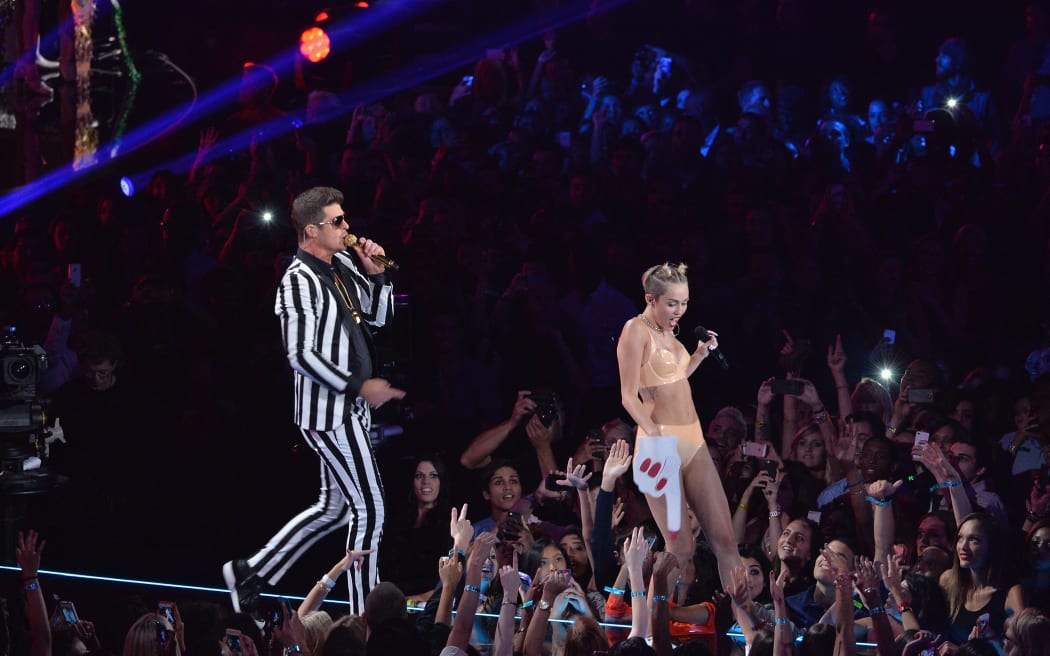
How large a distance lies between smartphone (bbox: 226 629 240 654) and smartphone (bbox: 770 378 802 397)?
121 inches

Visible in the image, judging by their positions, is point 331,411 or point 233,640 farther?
point 331,411

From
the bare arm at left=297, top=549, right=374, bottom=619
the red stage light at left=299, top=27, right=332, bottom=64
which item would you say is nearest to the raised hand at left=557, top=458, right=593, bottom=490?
the bare arm at left=297, top=549, right=374, bottom=619

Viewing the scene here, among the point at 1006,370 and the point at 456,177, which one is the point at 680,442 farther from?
the point at 456,177

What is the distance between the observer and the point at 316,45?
41.1 feet

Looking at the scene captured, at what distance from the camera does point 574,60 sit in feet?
35.6

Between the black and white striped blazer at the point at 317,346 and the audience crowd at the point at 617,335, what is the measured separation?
635mm

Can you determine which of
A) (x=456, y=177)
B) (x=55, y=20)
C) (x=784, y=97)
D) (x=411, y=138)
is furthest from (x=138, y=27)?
(x=784, y=97)

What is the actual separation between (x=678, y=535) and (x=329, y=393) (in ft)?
5.93

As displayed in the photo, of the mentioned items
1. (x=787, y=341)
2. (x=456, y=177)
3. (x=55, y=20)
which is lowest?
(x=787, y=341)

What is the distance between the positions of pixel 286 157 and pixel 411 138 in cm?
109

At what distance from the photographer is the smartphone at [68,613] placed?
233 inches

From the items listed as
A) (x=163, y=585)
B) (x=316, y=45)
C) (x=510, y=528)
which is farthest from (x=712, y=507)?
(x=316, y=45)

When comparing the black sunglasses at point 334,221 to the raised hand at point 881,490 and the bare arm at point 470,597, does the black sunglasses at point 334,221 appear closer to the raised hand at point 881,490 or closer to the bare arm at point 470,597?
the bare arm at point 470,597

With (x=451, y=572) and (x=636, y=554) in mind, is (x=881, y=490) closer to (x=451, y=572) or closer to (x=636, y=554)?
(x=636, y=554)
